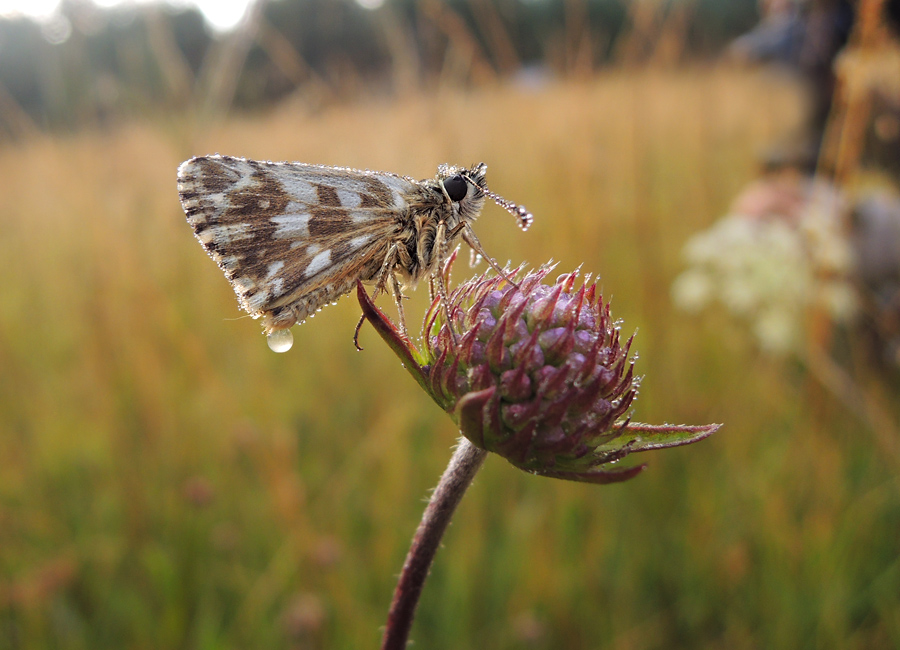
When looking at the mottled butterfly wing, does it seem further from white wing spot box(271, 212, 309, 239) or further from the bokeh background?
the bokeh background

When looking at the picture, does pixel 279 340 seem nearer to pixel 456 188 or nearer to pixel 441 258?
pixel 441 258

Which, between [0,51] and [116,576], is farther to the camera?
[0,51]

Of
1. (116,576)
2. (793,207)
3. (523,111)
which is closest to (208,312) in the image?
(116,576)

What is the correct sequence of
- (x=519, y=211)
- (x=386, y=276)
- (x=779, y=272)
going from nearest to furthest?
(x=386, y=276)
(x=519, y=211)
(x=779, y=272)

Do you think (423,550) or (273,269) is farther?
(273,269)

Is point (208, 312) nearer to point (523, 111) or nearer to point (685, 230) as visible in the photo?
point (523, 111)

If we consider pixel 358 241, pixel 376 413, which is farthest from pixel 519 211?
pixel 376 413
